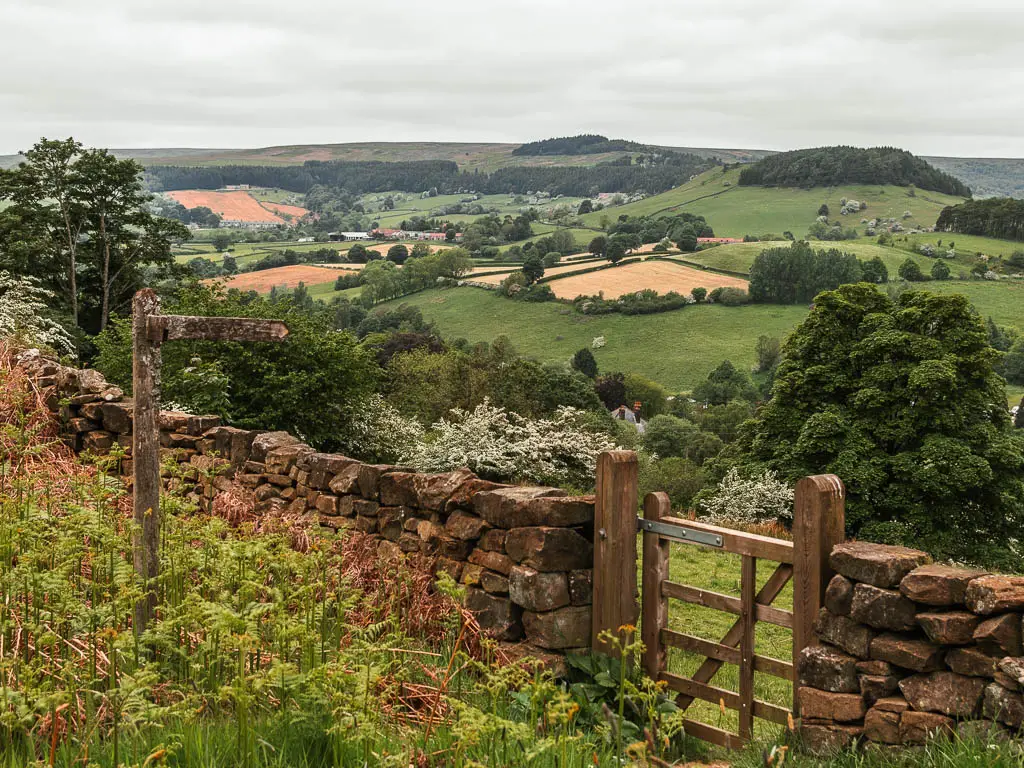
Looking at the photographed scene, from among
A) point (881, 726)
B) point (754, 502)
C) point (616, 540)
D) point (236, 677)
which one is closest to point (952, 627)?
point (881, 726)

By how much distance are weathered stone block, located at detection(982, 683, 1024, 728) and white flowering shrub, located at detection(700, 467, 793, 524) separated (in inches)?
834

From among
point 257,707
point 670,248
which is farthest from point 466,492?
point 670,248

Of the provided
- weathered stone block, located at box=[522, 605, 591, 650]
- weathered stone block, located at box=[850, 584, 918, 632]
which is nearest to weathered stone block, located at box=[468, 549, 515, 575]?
weathered stone block, located at box=[522, 605, 591, 650]

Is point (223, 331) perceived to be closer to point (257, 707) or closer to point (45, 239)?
point (257, 707)

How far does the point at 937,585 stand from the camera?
4672 millimetres

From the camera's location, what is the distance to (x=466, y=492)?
7055 mm

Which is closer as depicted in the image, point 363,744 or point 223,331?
point 363,744

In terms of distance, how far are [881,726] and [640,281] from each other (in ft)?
365

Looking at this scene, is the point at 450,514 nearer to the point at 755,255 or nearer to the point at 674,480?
the point at 674,480

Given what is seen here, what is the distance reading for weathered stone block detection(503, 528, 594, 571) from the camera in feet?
21.0

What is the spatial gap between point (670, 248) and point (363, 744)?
135546 millimetres

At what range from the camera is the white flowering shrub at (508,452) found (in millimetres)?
18922

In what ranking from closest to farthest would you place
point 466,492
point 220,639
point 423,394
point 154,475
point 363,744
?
point 363,744, point 220,639, point 154,475, point 466,492, point 423,394

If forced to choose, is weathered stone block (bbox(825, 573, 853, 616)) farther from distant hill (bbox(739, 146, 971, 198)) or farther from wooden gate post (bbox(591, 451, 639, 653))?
distant hill (bbox(739, 146, 971, 198))
